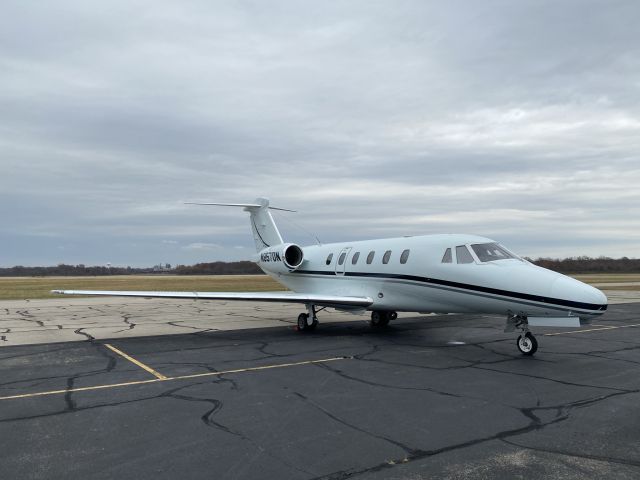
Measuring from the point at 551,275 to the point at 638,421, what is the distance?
455 cm

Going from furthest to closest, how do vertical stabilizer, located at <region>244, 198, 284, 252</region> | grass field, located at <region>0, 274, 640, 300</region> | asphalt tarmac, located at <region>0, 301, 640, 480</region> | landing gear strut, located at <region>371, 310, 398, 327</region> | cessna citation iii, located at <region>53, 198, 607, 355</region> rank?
grass field, located at <region>0, 274, 640, 300</region>, vertical stabilizer, located at <region>244, 198, 284, 252</region>, landing gear strut, located at <region>371, 310, 398, 327</region>, cessna citation iii, located at <region>53, 198, 607, 355</region>, asphalt tarmac, located at <region>0, 301, 640, 480</region>

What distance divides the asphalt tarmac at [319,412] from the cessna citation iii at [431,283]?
3.50ft

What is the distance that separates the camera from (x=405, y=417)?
6.16 meters

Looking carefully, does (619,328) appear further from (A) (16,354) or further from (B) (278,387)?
(A) (16,354)

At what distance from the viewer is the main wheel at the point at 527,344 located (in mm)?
10555

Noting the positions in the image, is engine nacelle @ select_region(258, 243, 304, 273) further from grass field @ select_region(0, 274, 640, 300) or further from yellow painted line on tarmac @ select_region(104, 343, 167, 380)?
grass field @ select_region(0, 274, 640, 300)

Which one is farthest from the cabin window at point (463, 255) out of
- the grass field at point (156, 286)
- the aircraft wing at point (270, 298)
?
the grass field at point (156, 286)

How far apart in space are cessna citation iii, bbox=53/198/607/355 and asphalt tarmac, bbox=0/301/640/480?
42.0 inches

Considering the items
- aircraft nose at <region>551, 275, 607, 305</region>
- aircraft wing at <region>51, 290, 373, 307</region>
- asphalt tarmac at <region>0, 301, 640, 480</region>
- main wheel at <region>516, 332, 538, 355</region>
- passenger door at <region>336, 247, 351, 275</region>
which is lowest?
asphalt tarmac at <region>0, 301, 640, 480</region>

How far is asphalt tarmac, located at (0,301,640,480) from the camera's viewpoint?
466 centimetres

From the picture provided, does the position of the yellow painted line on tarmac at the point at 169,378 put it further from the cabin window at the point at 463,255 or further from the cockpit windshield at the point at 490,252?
the cockpit windshield at the point at 490,252

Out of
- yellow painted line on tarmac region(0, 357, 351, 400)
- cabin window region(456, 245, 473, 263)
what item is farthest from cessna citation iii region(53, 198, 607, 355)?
yellow painted line on tarmac region(0, 357, 351, 400)

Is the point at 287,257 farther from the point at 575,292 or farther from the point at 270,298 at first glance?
the point at 575,292

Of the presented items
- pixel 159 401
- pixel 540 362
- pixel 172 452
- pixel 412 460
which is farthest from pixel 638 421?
pixel 159 401
